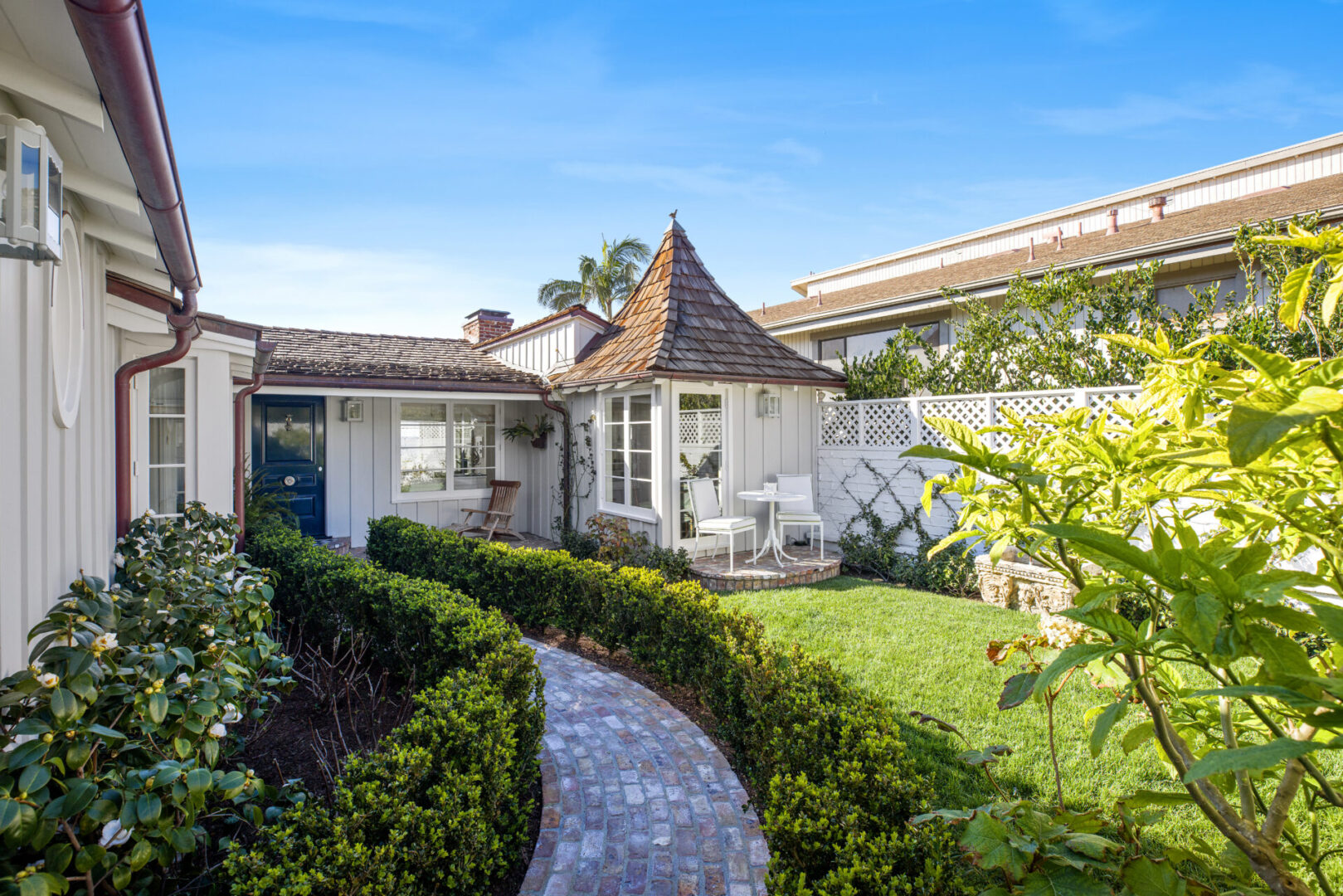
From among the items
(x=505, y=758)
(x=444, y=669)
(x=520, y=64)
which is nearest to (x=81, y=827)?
(x=505, y=758)

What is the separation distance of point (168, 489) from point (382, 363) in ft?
15.8

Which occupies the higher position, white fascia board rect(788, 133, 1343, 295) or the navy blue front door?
white fascia board rect(788, 133, 1343, 295)

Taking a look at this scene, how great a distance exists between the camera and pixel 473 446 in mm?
11883

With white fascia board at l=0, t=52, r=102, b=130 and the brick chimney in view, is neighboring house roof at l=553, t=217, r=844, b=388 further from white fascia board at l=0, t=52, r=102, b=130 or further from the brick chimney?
white fascia board at l=0, t=52, r=102, b=130

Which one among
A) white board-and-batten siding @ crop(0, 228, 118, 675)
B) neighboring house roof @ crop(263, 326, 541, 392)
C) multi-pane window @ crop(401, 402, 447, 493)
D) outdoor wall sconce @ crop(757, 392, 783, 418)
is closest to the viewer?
white board-and-batten siding @ crop(0, 228, 118, 675)

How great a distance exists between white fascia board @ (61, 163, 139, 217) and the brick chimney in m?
10.8

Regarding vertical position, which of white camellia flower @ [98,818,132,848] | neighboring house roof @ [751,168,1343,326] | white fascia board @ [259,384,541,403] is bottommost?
white camellia flower @ [98,818,132,848]

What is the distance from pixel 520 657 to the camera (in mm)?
3629

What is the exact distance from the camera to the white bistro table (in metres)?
8.51

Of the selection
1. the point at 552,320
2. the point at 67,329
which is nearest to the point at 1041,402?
the point at 552,320

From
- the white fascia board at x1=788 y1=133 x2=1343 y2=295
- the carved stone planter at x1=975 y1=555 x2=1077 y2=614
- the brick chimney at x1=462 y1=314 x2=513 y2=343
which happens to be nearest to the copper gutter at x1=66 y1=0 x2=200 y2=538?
the carved stone planter at x1=975 y1=555 x2=1077 y2=614

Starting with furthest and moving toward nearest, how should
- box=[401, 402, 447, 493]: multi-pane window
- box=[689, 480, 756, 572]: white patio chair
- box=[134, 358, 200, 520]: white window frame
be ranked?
box=[401, 402, 447, 493]: multi-pane window
box=[689, 480, 756, 572]: white patio chair
box=[134, 358, 200, 520]: white window frame

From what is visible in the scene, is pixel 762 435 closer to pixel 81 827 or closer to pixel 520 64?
pixel 520 64

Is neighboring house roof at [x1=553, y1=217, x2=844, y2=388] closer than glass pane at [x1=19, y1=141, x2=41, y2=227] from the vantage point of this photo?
No
